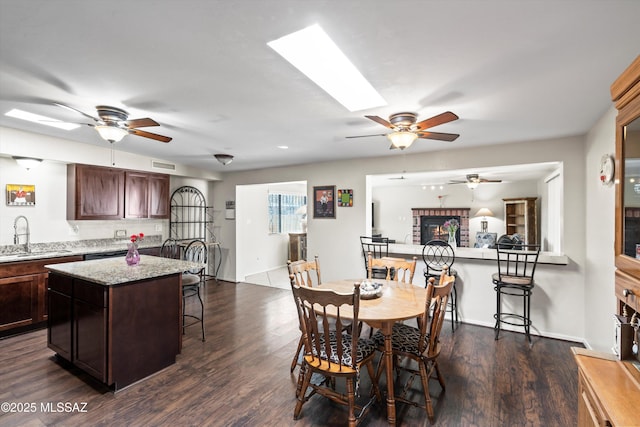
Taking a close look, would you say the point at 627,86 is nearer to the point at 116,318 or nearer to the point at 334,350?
the point at 334,350

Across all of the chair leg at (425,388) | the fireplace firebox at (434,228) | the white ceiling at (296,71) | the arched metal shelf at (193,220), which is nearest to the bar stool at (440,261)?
the white ceiling at (296,71)

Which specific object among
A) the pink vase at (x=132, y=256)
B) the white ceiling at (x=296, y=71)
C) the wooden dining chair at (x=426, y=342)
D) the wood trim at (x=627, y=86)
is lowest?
the wooden dining chair at (x=426, y=342)

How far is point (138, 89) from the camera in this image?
2.19 metres

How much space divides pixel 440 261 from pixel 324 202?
2070 millimetres

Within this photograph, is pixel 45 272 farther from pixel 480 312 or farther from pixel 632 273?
pixel 480 312

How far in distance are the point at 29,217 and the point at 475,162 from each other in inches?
238

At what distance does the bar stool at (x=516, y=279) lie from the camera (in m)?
3.30

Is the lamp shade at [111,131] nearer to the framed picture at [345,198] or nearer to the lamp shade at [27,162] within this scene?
the lamp shade at [27,162]

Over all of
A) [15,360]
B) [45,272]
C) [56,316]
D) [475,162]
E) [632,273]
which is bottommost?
[15,360]

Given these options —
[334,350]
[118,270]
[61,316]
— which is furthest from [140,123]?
[334,350]

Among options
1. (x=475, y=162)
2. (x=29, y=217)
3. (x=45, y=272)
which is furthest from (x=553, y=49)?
(x=29, y=217)

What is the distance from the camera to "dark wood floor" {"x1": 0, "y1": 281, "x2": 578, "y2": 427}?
2.05 meters

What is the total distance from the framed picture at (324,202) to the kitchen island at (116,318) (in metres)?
2.64

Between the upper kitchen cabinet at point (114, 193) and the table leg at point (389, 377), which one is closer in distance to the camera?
the table leg at point (389, 377)
